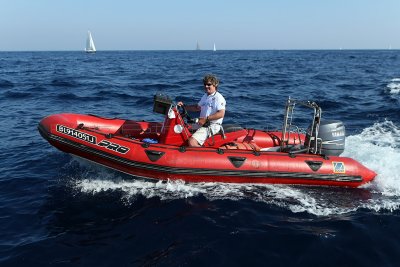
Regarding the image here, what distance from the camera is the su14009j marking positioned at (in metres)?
6.39

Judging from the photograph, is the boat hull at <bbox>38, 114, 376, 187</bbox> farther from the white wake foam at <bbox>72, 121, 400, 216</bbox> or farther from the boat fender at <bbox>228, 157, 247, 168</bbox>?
the white wake foam at <bbox>72, 121, 400, 216</bbox>

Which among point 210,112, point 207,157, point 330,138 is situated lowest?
point 207,157

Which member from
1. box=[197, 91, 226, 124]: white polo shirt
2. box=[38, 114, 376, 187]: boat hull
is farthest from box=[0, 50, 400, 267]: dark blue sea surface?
box=[197, 91, 226, 124]: white polo shirt

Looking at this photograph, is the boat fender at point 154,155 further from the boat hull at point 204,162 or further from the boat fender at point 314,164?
the boat fender at point 314,164

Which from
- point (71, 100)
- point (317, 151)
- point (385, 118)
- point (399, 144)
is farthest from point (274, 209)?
point (71, 100)

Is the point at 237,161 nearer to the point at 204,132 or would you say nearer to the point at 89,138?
the point at 204,132

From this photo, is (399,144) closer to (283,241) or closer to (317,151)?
(317,151)

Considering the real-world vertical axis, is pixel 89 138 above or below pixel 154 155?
above

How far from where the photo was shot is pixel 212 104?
6.62m

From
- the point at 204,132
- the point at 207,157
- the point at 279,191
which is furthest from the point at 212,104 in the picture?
the point at 279,191

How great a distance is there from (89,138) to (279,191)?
3.51m

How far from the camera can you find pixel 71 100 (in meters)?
14.6

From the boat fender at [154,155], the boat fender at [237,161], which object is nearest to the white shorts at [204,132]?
the boat fender at [237,161]

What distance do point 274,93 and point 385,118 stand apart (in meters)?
6.04
